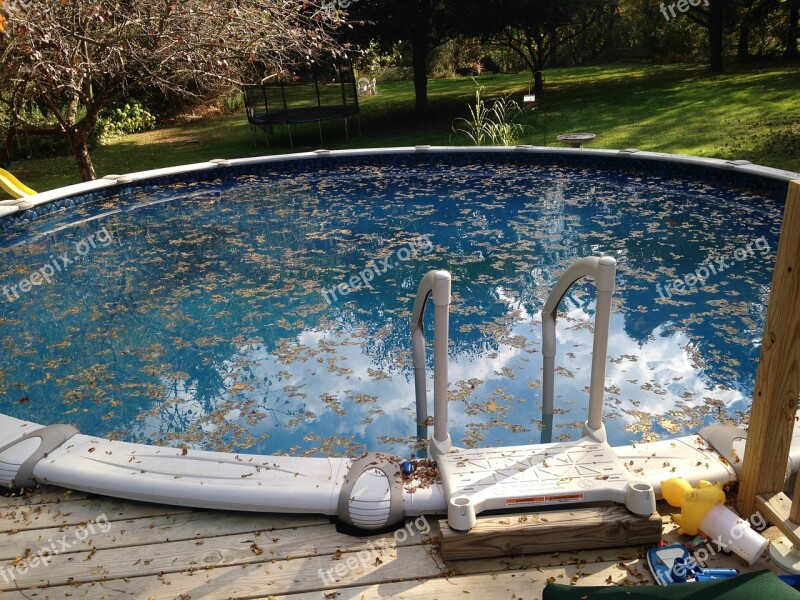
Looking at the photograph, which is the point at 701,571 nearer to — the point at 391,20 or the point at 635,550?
the point at 635,550

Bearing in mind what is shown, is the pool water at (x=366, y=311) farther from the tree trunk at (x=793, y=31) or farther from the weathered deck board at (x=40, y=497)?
the tree trunk at (x=793, y=31)

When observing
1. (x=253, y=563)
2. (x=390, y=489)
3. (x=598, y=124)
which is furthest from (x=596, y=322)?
(x=598, y=124)

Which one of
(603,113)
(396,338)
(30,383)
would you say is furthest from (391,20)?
(30,383)

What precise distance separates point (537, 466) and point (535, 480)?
0.10 meters

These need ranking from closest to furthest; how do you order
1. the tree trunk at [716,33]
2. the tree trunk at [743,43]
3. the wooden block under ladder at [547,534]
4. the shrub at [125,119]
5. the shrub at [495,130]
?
the wooden block under ladder at [547,534], the shrub at [495,130], the tree trunk at [716,33], the shrub at [125,119], the tree trunk at [743,43]

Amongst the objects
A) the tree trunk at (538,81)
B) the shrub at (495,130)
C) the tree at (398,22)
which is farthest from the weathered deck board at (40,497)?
the tree trunk at (538,81)

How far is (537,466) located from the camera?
103 inches

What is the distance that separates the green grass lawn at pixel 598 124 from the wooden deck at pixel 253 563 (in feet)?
25.9

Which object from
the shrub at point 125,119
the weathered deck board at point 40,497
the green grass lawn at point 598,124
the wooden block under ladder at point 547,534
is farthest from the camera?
the shrub at point 125,119

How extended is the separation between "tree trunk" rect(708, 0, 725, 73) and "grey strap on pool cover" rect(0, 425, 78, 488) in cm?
1525

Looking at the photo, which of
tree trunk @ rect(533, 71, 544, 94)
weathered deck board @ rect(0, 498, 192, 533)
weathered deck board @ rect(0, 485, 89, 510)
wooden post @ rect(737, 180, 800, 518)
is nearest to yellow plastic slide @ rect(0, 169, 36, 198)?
weathered deck board @ rect(0, 485, 89, 510)

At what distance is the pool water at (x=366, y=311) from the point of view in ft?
13.2

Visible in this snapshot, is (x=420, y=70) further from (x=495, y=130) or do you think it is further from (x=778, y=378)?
(x=778, y=378)

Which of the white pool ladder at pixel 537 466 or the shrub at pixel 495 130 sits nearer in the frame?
the white pool ladder at pixel 537 466
